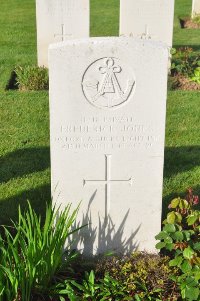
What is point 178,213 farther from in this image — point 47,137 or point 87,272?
point 47,137

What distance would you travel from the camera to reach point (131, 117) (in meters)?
3.85

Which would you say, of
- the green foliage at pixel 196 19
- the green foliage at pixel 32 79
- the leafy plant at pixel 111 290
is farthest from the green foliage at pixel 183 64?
the leafy plant at pixel 111 290

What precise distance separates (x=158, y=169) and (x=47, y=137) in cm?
287

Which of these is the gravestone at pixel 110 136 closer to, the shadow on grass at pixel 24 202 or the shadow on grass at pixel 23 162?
the shadow on grass at pixel 24 202

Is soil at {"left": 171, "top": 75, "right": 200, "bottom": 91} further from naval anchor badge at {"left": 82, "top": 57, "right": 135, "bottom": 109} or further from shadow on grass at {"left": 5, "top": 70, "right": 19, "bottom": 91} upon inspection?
naval anchor badge at {"left": 82, "top": 57, "right": 135, "bottom": 109}

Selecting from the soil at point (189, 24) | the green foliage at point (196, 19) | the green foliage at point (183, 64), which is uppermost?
the green foliage at point (196, 19)

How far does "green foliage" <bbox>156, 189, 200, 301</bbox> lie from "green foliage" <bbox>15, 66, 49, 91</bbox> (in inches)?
181

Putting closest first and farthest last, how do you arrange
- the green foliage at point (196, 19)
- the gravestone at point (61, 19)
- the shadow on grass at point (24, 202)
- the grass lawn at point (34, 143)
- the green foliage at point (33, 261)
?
A: the green foliage at point (33, 261), the shadow on grass at point (24, 202), the grass lawn at point (34, 143), the gravestone at point (61, 19), the green foliage at point (196, 19)

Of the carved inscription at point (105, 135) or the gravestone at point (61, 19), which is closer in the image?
the carved inscription at point (105, 135)

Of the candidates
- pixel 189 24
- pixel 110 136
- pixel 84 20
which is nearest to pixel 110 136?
pixel 110 136

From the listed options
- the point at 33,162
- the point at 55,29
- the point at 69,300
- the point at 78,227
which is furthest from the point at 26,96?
the point at 69,300

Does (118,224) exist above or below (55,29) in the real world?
below

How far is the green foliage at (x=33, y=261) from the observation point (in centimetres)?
341

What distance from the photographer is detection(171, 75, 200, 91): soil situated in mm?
8523
